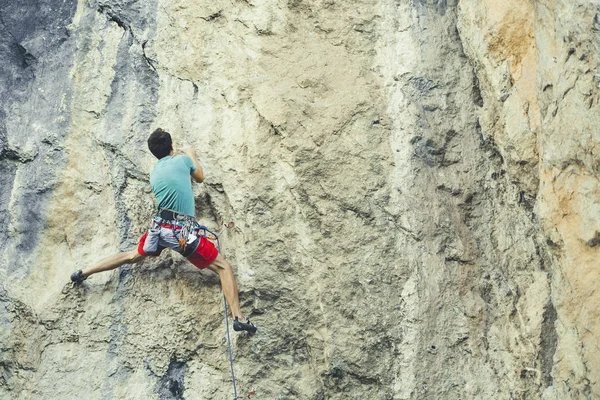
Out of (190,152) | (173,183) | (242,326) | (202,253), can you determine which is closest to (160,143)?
(190,152)

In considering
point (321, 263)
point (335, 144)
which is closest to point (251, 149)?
point (335, 144)

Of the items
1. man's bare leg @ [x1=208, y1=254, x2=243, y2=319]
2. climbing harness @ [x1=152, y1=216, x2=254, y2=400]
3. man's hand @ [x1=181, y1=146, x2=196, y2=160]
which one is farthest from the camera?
man's hand @ [x1=181, y1=146, x2=196, y2=160]

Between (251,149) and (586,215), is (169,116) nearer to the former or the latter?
(251,149)

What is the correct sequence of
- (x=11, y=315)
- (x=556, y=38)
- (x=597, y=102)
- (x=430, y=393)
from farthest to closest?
1. (x=11, y=315)
2. (x=430, y=393)
3. (x=556, y=38)
4. (x=597, y=102)

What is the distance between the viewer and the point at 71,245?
670 cm

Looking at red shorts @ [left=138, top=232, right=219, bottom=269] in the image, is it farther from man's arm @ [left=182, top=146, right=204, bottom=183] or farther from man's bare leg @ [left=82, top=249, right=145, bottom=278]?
man's arm @ [left=182, top=146, right=204, bottom=183]

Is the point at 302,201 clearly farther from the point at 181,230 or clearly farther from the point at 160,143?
the point at 160,143

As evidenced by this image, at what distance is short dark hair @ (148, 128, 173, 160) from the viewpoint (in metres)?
6.25

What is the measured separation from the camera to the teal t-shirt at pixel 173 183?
611 cm

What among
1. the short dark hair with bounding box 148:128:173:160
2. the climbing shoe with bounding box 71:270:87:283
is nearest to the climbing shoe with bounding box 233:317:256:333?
the climbing shoe with bounding box 71:270:87:283

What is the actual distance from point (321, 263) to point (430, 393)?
142 centimetres

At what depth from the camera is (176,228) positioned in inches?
240

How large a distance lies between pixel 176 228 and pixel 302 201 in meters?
1.16

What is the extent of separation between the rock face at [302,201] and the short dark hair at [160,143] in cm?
Result: 48
